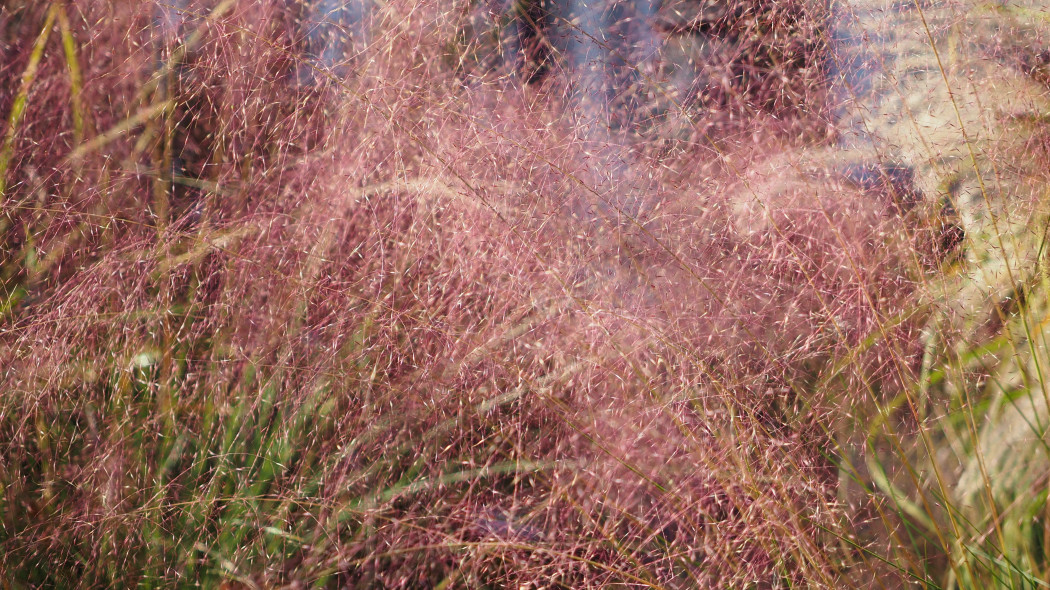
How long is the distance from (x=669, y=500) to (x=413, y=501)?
1.23 feet

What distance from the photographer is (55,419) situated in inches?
48.8

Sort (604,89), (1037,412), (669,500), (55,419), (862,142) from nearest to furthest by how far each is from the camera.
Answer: (1037,412), (669,500), (55,419), (862,142), (604,89)

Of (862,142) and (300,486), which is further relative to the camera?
(862,142)

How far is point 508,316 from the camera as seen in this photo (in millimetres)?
1271

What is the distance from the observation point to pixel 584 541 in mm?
1103

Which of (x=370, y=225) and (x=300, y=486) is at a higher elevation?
(x=370, y=225)

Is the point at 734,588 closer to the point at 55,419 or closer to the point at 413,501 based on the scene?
the point at 413,501

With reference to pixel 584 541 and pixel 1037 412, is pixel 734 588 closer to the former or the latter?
pixel 584 541

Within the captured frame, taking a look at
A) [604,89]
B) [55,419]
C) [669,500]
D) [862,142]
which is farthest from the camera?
[604,89]

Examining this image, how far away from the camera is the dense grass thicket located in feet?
3.52

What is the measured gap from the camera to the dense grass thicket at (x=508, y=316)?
1072 mm

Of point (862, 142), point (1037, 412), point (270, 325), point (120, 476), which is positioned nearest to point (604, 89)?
point (862, 142)

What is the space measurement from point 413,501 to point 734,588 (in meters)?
0.47

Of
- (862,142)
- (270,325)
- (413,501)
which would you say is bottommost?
(413,501)
